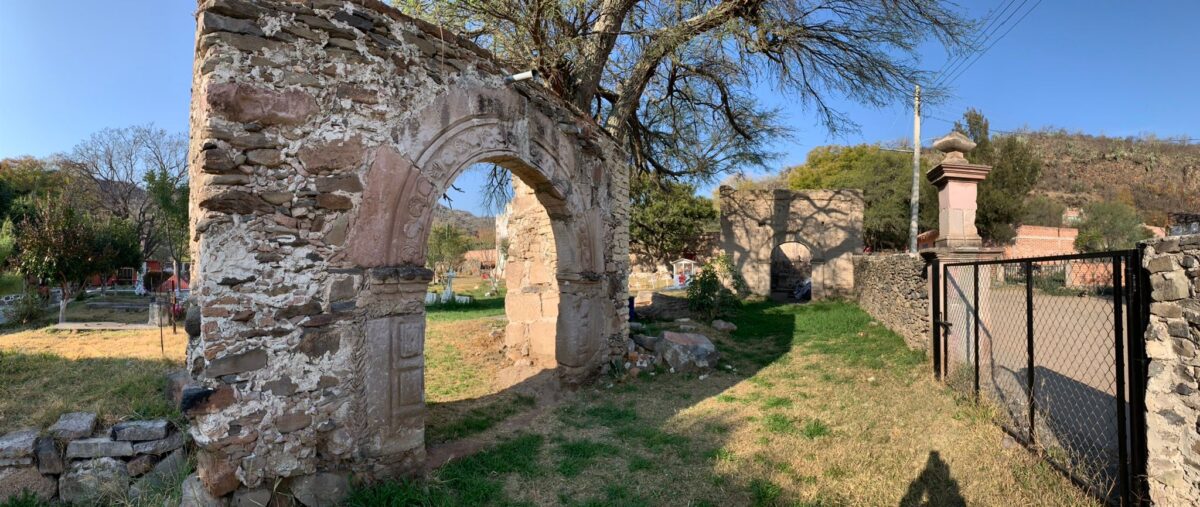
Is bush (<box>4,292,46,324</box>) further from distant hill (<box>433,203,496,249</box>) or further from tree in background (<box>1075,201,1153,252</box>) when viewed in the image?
tree in background (<box>1075,201,1153,252</box>)

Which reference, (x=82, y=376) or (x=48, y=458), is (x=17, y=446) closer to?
(x=48, y=458)

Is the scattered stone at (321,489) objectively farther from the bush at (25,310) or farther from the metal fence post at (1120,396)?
the bush at (25,310)

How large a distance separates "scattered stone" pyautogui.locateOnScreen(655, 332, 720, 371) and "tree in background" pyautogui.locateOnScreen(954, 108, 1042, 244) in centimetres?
2115

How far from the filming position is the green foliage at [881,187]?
81.0 feet

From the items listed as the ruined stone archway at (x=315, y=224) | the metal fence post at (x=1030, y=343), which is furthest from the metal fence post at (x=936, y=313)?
the ruined stone archway at (x=315, y=224)

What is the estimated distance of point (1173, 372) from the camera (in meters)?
2.78

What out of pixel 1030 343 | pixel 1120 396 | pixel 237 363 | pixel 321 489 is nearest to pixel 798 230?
pixel 1030 343

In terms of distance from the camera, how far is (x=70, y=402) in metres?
5.53

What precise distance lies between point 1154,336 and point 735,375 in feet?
15.6

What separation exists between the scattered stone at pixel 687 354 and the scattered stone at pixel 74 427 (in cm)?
609

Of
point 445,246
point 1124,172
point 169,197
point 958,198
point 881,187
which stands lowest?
point 445,246

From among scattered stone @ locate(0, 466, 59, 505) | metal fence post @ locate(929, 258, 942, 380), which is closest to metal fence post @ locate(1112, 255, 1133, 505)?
metal fence post @ locate(929, 258, 942, 380)

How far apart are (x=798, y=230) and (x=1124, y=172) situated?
38406mm

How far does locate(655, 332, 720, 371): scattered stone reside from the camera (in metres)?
7.48
